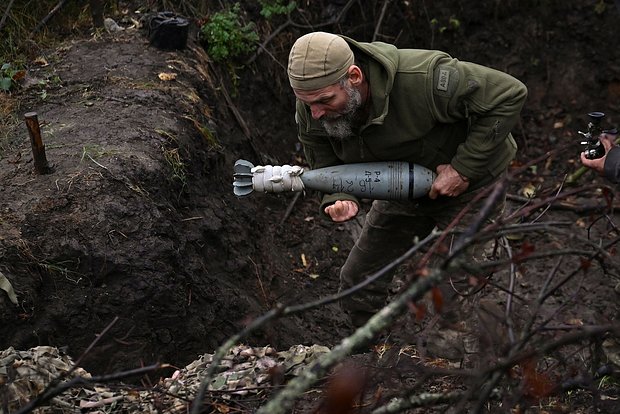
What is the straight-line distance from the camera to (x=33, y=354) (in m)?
3.25

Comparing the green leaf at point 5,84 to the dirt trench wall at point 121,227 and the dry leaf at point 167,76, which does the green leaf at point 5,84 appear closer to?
the dirt trench wall at point 121,227

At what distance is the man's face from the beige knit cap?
0.04 m

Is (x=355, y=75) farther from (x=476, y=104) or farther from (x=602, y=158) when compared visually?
(x=602, y=158)

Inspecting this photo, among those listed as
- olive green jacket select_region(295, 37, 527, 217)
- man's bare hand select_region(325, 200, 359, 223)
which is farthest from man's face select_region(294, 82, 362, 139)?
man's bare hand select_region(325, 200, 359, 223)

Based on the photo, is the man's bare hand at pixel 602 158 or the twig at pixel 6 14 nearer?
the man's bare hand at pixel 602 158

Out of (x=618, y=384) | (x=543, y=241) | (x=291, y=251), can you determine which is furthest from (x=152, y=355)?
(x=543, y=241)

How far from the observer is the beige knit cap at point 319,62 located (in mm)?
3383

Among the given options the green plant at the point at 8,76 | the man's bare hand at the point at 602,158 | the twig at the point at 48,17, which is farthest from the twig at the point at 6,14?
the man's bare hand at the point at 602,158

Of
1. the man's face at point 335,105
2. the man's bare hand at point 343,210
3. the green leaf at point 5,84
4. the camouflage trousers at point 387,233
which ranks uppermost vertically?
the man's face at point 335,105

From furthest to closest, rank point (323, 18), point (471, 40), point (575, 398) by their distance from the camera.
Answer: point (471, 40) < point (323, 18) < point (575, 398)

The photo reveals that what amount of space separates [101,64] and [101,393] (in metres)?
3.07

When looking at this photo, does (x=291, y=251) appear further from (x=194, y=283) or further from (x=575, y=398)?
(x=575, y=398)

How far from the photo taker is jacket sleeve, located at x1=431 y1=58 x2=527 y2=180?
361 cm

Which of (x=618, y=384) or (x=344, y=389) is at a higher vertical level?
(x=344, y=389)
